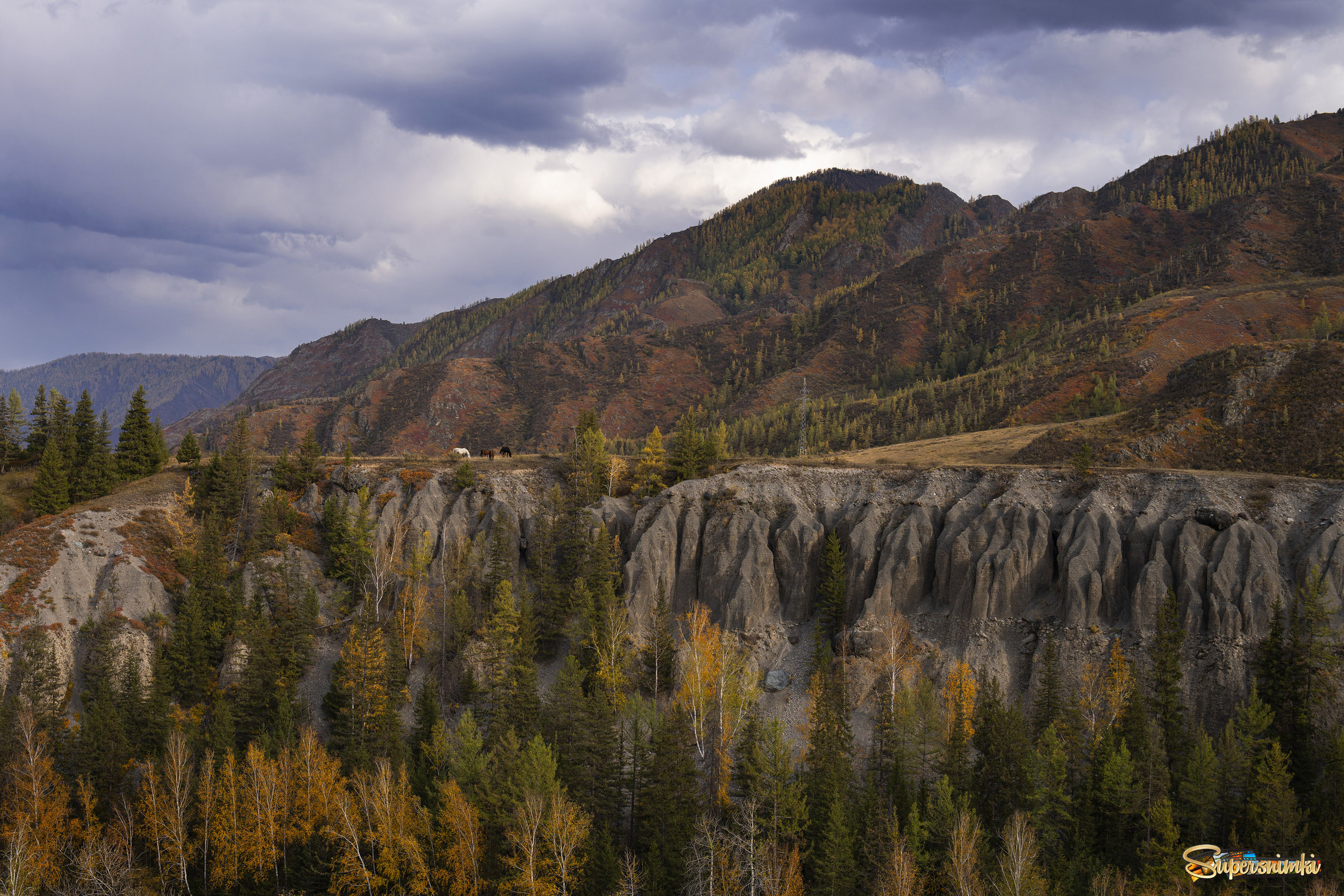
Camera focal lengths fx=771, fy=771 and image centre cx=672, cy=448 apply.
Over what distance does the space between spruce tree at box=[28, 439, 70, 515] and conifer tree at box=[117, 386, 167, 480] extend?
7671 millimetres

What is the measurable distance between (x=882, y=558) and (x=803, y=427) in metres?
62.8

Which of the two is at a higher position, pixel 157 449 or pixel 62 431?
pixel 62 431

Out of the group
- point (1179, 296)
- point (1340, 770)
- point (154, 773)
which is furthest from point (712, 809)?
point (1179, 296)

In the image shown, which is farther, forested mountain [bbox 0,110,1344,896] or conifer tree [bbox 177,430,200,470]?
conifer tree [bbox 177,430,200,470]

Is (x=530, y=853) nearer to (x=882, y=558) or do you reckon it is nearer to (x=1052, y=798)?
(x=1052, y=798)

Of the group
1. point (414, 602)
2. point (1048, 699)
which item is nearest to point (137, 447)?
point (414, 602)

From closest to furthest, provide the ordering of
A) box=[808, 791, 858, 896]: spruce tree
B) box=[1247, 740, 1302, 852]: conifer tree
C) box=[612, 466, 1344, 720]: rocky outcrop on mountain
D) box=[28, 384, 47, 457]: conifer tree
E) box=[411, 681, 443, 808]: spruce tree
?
box=[1247, 740, 1302, 852]: conifer tree
box=[808, 791, 858, 896]: spruce tree
box=[612, 466, 1344, 720]: rocky outcrop on mountain
box=[411, 681, 443, 808]: spruce tree
box=[28, 384, 47, 457]: conifer tree

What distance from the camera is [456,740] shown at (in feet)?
190

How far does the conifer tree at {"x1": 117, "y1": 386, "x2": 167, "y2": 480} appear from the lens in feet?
290

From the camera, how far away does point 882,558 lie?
6662 cm

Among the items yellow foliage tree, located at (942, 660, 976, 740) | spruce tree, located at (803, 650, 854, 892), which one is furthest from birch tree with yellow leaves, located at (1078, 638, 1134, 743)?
spruce tree, located at (803, 650, 854, 892)

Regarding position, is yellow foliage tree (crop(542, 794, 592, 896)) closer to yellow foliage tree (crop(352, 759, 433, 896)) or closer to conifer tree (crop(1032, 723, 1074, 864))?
yellow foliage tree (crop(352, 759, 433, 896))

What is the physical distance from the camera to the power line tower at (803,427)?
112450mm

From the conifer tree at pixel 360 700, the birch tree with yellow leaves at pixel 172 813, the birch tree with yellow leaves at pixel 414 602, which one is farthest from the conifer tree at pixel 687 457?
the birch tree with yellow leaves at pixel 172 813
